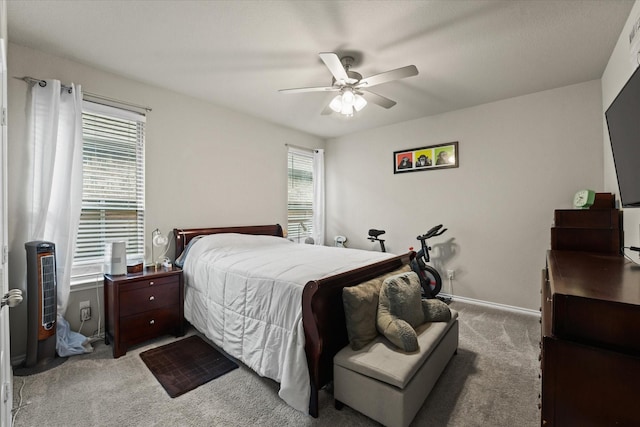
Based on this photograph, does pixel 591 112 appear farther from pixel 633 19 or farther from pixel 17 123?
pixel 17 123

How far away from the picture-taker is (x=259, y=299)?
212 cm

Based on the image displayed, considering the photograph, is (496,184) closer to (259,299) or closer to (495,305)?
(495,305)

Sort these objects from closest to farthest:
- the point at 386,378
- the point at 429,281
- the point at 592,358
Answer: the point at 592,358 → the point at 386,378 → the point at 429,281

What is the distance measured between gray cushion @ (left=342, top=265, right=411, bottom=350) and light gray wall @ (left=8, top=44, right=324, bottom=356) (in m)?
2.44

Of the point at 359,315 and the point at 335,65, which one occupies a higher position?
the point at 335,65

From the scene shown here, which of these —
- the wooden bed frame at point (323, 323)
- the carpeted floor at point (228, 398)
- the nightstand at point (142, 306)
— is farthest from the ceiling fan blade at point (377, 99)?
the nightstand at point (142, 306)

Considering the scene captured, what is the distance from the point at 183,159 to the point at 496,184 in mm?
3968

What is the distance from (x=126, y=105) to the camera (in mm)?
2982

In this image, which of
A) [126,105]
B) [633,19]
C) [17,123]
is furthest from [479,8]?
[17,123]

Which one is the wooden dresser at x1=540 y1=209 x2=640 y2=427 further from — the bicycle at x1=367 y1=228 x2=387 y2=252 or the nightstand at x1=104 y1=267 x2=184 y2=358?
the bicycle at x1=367 y1=228 x2=387 y2=252

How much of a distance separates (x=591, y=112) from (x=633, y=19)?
1.35 metres

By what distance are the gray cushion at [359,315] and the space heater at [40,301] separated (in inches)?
93.9

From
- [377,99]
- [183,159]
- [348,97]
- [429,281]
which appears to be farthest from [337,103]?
[429,281]

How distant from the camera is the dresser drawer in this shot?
2.54 metres
